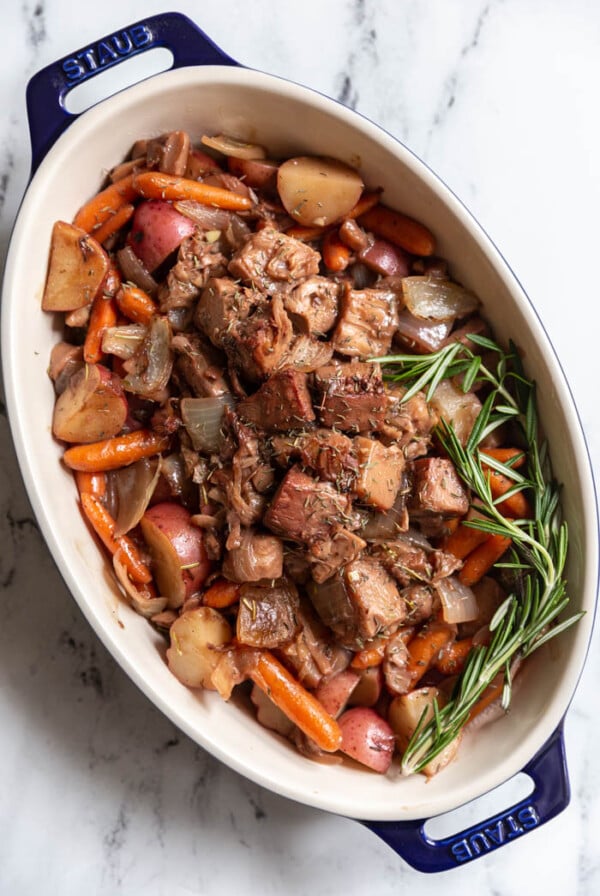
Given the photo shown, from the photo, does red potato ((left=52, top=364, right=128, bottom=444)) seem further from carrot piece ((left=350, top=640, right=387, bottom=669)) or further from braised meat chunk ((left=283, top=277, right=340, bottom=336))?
carrot piece ((left=350, top=640, right=387, bottom=669))

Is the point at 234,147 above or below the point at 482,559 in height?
above

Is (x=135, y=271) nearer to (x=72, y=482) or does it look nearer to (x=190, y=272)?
(x=190, y=272)

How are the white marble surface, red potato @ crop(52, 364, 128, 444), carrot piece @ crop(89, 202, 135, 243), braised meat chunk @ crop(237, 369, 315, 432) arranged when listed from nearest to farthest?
braised meat chunk @ crop(237, 369, 315, 432), red potato @ crop(52, 364, 128, 444), carrot piece @ crop(89, 202, 135, 243), the white marble surface

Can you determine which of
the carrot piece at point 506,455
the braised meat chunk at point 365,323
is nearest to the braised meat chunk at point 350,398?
the braised meat chunk at point 365,323

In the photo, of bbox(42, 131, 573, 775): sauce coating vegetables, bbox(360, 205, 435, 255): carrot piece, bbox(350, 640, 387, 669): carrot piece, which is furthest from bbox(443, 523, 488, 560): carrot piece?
bbox(360, 205, 435, 255): carrot piece

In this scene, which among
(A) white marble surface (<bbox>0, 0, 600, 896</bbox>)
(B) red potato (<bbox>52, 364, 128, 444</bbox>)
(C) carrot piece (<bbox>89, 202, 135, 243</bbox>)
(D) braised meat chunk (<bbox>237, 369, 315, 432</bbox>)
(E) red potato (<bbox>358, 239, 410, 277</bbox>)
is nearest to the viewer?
(D) braised meat chunk (<bbox>237, 369, 315, 432</bbox>)

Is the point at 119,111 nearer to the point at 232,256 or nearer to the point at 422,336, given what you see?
the point at 232,256

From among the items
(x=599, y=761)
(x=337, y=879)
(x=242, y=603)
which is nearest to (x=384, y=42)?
(x=242, y=603)

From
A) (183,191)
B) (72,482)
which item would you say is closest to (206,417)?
(72,482)
